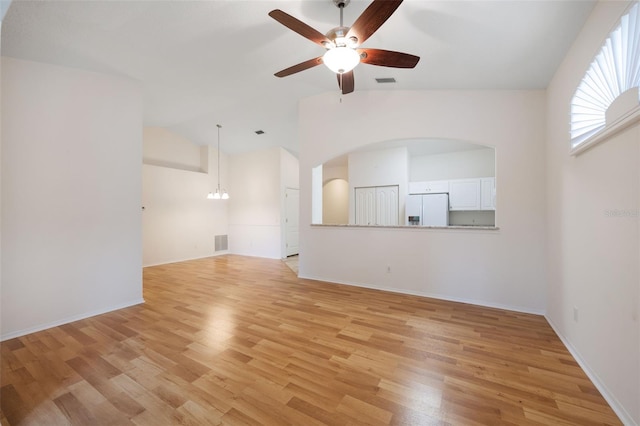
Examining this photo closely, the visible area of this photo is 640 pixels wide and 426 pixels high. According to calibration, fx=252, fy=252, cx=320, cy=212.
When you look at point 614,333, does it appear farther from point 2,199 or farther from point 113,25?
point 2,199

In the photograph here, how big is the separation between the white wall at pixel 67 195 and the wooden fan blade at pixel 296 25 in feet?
9.35

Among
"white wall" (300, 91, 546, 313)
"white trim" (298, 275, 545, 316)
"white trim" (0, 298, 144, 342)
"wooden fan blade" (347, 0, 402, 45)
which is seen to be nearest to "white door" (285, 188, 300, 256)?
"white wall" (300, 91, 546, 313)

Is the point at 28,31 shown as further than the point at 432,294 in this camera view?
No

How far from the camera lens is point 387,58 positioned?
7.27 feet

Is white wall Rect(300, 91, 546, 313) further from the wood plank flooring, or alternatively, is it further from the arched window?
the arched window

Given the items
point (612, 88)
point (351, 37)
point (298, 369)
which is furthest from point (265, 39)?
point (298, 369)

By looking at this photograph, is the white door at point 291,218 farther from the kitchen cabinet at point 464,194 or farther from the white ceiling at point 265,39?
the kitchen cabinet at point 464,194

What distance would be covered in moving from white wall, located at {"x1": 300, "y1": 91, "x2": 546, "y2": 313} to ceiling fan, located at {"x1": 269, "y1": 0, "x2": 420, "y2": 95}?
1785mm

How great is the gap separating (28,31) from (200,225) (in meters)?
5.23

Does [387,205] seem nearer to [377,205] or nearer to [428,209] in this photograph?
[377,205]

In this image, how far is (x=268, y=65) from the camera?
3.48 metres

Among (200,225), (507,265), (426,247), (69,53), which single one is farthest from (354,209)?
(69,53)

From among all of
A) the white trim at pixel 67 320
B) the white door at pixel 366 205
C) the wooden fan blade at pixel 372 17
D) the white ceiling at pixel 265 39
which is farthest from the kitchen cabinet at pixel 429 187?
the white trim at pixel 67 320

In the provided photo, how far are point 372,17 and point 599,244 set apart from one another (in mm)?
2325
